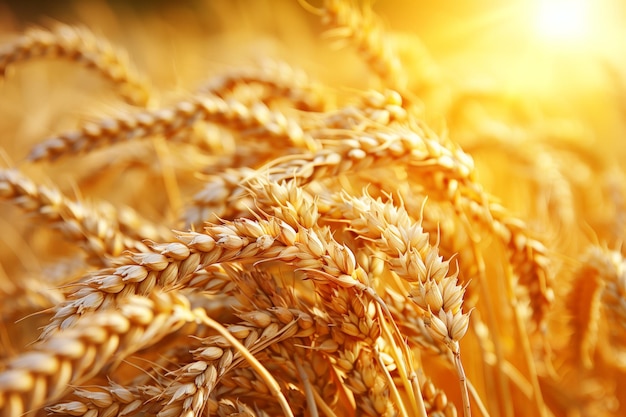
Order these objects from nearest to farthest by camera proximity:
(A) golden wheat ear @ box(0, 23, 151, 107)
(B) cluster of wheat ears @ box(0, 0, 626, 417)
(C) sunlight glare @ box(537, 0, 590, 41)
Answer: (B) cluster of wheat ears @ box(0, 0, 626, 417), (A) golden wheat ear @ box(0, 23, 151, 107), (C) sunlight glare @ box(537, 0, 590, 41)

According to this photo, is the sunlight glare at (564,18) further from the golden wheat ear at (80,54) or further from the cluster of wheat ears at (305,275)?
the golden wheat ear at (80,54)

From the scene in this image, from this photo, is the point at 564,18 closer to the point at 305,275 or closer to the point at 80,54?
the point at 80,54

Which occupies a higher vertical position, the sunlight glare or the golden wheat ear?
the golden wheat ear

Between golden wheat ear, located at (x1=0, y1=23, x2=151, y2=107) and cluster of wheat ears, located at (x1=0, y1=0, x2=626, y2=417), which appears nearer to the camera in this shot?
cluster of wheat ears, located at (x1=0, y1=0, x2=626, y2=417)

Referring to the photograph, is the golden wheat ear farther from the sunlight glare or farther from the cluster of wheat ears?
the sunlight glare

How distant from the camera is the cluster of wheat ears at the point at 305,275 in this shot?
0.83 meters

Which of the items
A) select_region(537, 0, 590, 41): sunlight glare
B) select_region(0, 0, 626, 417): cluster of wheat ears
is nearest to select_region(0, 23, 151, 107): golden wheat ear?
select_region(0, 0, 626, 417): cluster of wheat ears

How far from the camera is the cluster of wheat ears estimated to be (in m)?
0.83

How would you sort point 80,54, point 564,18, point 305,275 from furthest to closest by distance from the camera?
point 564,18, point 80,54, point 305,275

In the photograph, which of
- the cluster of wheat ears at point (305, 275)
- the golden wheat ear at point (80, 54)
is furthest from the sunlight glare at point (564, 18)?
the golden wheat ear at point (80, 54)

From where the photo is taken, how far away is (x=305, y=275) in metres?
0.91

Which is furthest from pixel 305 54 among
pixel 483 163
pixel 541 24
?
pixel 483 163

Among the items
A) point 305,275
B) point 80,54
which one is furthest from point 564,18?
point 305,275

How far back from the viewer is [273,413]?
1.08 meters
